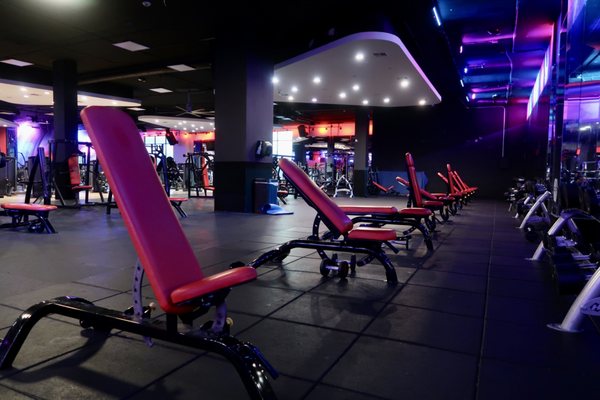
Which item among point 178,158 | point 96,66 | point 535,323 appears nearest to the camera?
point 535,323

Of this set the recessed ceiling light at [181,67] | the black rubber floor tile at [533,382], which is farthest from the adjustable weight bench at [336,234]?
the recessed ceiling light at [181,67]

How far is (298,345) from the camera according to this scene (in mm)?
1802

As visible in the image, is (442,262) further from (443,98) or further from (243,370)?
(443,98)

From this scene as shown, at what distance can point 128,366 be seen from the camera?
5.17 ft

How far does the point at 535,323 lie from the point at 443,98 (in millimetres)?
13141

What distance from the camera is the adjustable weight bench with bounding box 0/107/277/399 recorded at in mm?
1294

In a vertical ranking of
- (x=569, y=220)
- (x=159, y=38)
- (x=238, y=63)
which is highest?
(x=159, y=38)

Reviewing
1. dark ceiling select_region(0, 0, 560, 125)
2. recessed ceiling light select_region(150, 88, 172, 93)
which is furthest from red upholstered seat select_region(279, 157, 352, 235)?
recessed ceiling light select_region(150, 88, 172, 93)

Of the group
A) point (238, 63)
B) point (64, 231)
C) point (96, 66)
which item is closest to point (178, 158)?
point (96, 66)

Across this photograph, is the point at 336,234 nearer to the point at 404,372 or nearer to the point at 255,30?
the point at 404,372

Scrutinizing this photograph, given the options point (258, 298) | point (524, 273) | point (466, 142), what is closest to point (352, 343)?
point (258, 298)

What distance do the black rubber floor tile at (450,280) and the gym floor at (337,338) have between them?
14 mm

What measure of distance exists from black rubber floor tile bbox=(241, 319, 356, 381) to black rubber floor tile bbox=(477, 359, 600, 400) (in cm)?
57

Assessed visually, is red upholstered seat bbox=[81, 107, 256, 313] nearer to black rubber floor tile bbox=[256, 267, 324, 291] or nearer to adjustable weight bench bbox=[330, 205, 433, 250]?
black rubber floor tile bbox=[256, 267, 324, 291]
